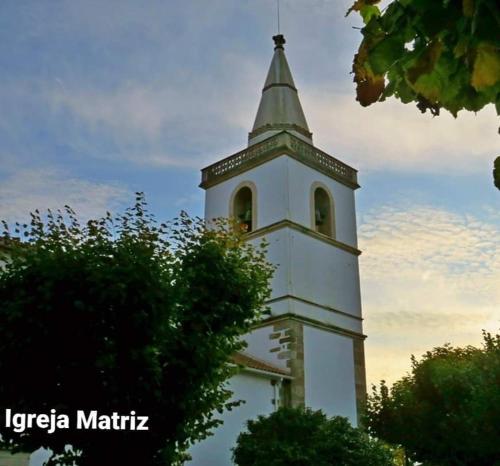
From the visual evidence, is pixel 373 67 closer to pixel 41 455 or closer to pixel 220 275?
pixel 220 275

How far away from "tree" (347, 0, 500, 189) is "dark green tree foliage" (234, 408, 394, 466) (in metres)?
14.8

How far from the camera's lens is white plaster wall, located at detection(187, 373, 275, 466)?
64.1 feet

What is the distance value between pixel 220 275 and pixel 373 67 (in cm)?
1060

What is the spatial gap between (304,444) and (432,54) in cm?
1606

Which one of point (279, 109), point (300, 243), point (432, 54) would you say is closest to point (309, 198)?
point (300, 243)

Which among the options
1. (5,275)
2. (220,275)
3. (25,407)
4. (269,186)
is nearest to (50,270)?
(5,275)

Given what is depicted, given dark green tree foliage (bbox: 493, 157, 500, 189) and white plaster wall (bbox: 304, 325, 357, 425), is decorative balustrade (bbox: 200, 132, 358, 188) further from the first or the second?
dark green tree foliage (bbox: 493, 157, 500, 189)

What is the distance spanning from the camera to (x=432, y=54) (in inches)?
80.5

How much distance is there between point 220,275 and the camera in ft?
41.8

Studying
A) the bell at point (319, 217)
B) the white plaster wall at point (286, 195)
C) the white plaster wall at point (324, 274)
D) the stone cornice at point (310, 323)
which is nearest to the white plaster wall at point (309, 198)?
the white plaster wall at point (286, 195)

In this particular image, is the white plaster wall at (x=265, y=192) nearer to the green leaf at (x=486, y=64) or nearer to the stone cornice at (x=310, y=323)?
the stone cornice at (x=310, y=323)

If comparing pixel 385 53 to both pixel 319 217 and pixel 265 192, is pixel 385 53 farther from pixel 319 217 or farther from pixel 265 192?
pixel 319 217

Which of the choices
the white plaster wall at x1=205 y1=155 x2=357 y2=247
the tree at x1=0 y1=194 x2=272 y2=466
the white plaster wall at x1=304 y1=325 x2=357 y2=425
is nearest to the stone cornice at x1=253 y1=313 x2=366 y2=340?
the white plaster wall at x1=304 y1=325 x2=357 y2=425

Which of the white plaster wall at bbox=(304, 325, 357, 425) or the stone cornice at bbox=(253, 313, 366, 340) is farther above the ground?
the stone cornice at bbox=(253, 313, 366, 340)
